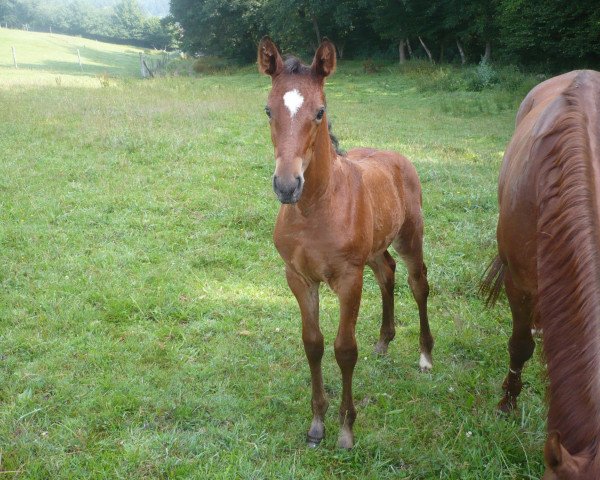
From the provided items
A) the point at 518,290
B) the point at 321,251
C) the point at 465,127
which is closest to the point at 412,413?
the point at 518,290

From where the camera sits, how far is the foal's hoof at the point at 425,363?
3.75 meters

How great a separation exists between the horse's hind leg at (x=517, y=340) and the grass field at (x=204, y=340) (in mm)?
97

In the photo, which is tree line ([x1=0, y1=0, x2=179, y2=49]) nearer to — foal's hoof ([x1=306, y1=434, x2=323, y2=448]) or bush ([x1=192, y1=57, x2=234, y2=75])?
bush ([x1=192, y1=57, x2=234, y2=75])

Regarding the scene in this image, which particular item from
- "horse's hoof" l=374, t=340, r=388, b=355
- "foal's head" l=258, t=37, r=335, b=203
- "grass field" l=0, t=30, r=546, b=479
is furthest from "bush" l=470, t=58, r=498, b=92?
"foal's head" l=258, t=37, r=335, b=203

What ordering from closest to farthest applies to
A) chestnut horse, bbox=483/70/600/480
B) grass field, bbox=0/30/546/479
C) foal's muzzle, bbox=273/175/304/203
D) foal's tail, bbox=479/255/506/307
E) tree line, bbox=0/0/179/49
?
chestnut horse, bbox=483/70/600/480 → foal's muzzle, bbox=273/175/304/203 → grass field, bbox=0/30/546/479 → foal's tail, bbox=479/255/506/307 → tree line, bbox=0/0/179/49

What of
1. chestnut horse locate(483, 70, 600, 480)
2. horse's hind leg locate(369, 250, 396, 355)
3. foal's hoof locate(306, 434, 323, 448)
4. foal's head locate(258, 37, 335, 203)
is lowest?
foal's hoof locate(306, 434, 323, 448)

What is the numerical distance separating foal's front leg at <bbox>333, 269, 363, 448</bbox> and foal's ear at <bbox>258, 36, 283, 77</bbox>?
112 cm

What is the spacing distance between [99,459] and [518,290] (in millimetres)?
2458

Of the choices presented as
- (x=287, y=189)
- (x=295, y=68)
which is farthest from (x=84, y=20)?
(x=287, y=189)

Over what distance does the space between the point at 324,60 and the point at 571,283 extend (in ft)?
5.07

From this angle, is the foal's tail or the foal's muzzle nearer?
the foal's muzzle

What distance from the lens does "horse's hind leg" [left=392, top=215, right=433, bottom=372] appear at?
3740 millimetres

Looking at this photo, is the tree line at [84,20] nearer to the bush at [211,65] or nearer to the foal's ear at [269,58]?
the bush at [211,65]

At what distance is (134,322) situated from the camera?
415 cm
